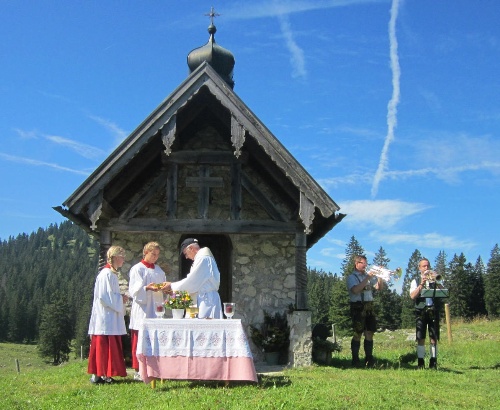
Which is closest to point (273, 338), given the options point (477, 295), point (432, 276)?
point (432, 276)

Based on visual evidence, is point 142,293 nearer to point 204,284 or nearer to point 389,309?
point 204,284

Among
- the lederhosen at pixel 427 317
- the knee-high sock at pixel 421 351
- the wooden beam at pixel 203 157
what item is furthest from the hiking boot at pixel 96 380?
the knee-high sock at pixel 421 351

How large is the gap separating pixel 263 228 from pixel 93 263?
13770 centimetres

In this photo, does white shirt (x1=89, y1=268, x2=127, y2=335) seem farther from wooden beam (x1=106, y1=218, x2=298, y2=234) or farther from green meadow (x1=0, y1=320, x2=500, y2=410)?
wooden beam (x1=106, y1=218, x2=298, y2=234)

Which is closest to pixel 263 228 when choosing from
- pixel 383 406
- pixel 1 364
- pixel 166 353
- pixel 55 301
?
pixel 166 353

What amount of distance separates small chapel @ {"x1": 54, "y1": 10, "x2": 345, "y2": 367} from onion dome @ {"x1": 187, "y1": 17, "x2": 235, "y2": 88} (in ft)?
11.2

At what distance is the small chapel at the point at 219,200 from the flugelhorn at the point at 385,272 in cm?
119

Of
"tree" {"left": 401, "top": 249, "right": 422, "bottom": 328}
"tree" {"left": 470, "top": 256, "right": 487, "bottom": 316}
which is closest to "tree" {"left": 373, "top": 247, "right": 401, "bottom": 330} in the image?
"tree" {"left": 401, "top": 249, "right": 422, "bottom": 328}

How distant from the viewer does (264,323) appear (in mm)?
11164

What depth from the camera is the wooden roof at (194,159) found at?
1012 centimetres

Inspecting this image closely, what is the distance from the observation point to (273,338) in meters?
10.7

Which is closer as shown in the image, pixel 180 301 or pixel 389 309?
pixel 180 301

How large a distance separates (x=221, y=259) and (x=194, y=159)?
2479 millimetres

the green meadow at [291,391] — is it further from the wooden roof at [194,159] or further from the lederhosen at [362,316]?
the wooden roof at [194,159]
